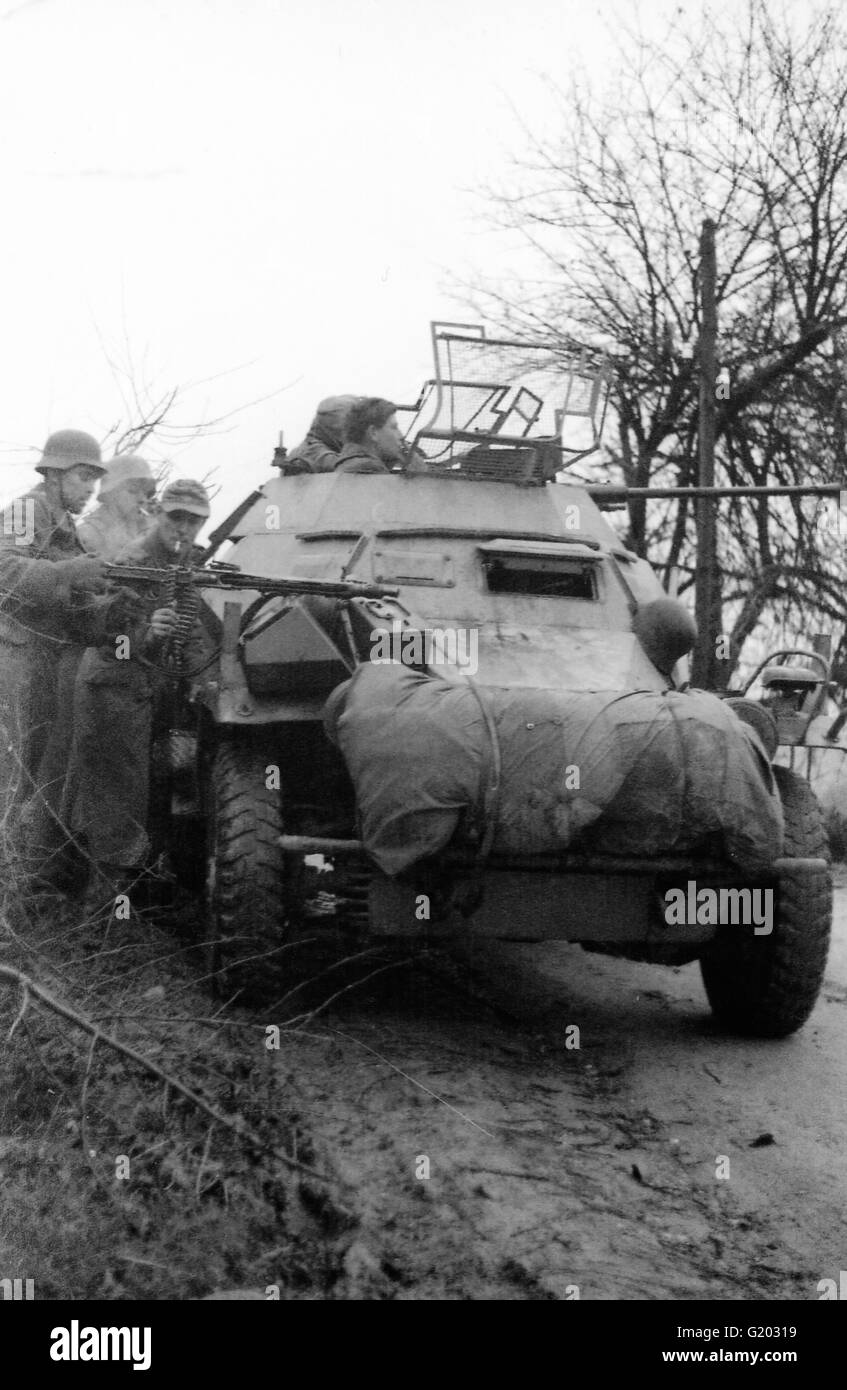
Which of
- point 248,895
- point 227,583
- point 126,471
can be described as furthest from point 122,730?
point 248,895

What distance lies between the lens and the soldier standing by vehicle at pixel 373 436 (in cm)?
696

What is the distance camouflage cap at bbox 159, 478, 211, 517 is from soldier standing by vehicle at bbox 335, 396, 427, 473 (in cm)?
71

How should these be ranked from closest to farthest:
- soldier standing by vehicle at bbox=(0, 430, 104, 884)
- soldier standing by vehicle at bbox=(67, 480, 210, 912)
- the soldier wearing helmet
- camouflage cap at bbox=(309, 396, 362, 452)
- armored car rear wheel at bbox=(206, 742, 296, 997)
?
armored car rear wheel at bbox=(206, 742, 296, 997) < soldier standing by vehicle at bbox=(0, 430, 104, 884) < soldier standing by vehicle at bbox=(67, 480, 210, 912) < the soldier wearing helmet < camouflage cap at bbox=(309, 396, 362, 452)

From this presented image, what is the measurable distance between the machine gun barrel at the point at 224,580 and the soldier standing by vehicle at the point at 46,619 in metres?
0.12

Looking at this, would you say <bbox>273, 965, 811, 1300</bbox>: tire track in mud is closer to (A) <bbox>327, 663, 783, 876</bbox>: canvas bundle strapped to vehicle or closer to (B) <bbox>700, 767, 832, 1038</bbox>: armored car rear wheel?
(B) <bbox>700, 767, 832, 1038</bbox>: armored car rear wheel

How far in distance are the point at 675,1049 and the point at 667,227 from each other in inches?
446

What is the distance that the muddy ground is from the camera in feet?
10.9

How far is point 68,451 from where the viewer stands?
19.3 ft

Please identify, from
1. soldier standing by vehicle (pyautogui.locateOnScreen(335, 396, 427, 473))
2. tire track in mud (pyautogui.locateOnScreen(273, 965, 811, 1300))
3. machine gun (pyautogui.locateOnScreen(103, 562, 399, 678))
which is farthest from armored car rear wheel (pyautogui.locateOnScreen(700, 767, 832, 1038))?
soldier standing by vehicle (pyautogui.locateOnScreen(335, 396, 427, 473))

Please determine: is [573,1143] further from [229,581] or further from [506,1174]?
[229,581]

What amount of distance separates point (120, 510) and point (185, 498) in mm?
761
